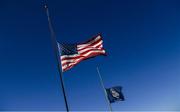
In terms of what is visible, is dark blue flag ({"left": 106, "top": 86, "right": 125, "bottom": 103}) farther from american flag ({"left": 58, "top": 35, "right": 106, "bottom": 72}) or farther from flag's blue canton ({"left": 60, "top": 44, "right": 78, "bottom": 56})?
flag's blue canton ({"left": 60, "top": 44, "right": 78, "bottom": 56})

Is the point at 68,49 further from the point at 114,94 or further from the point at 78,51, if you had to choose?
the point at 114,94

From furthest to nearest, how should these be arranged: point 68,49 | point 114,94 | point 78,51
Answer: point 114,94, point 78,51, point 68,49

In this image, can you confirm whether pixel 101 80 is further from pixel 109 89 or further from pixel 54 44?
pixel 54 44

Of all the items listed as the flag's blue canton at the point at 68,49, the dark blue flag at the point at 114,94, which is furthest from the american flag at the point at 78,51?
the dark blue flag at the point at 114,94

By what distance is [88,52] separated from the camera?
17.3 m

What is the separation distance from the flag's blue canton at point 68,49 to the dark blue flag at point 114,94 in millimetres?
12706

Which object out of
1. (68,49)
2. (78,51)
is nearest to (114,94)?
(78,51)

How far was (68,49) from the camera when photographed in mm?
17078

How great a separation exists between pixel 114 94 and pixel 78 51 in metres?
12.9

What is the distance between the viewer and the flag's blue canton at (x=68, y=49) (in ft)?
55.6

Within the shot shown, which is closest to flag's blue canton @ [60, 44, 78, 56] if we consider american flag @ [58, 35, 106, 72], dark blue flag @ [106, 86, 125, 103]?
american flag @ [58, 35, 106, 72]

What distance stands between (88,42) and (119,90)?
1248 centimetres

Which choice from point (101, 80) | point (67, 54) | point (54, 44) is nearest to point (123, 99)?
point (101, 80)

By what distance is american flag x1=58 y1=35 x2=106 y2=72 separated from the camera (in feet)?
53.4
